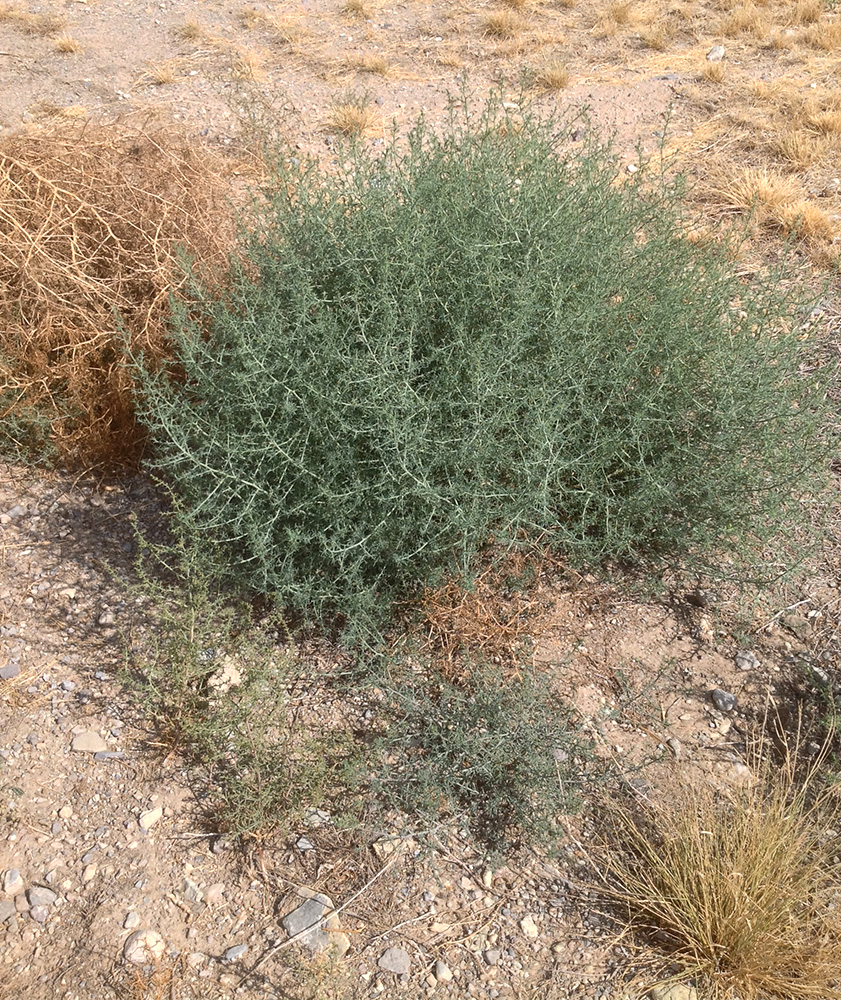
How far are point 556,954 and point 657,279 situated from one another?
85.5 inches

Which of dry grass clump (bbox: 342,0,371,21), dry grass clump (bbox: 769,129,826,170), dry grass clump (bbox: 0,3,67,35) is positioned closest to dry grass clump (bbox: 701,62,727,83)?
dry grass clump (bbox: 769,129,826,170)

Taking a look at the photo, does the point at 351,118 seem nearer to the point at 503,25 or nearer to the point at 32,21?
the point at 503,25

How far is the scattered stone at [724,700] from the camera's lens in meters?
2.72

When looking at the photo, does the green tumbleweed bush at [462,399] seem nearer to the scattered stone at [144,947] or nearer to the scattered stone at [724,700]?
the scattered stone at [724,700]

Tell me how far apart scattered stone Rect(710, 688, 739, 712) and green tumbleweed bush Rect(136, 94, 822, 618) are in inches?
19.8

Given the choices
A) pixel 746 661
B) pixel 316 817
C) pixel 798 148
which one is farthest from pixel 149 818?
pixel 798 148

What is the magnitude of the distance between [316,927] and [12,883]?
0.79m

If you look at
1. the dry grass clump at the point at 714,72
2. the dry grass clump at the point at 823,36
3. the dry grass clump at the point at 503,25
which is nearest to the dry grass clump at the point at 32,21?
the dry grass clump at the point at 503,25

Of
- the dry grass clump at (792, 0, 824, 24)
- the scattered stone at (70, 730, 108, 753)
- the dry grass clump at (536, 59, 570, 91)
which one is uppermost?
the dry grass clump at (792, 0, 824, 24)

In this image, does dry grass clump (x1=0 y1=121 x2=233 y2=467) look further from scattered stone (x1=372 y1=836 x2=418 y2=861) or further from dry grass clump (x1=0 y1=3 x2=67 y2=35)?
dry grass clump (x1=0 y1=3 x2=67 y2=35)

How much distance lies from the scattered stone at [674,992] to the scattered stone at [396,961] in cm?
59

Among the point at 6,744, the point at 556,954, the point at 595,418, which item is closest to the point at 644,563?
the point at 595,418

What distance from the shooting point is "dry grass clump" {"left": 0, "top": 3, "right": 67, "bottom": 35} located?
7.22 m

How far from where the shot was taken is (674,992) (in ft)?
6.75
